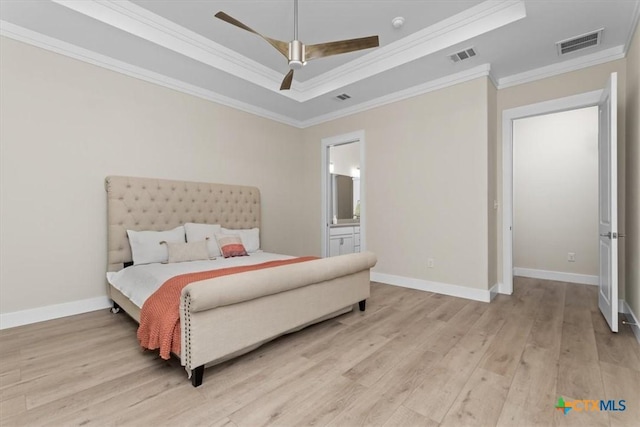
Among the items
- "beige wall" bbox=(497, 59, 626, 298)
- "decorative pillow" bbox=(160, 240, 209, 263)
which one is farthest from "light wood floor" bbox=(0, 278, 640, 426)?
"beige wall" bbox=(497, 59, 626, 298)

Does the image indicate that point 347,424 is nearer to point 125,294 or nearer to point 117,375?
point 117,375

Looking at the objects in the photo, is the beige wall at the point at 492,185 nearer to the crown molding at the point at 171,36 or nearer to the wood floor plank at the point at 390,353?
the wood floor plank at the point at 390,353

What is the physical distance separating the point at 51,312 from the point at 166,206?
5.02 feet

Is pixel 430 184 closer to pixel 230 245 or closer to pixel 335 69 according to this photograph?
pixel 335 69

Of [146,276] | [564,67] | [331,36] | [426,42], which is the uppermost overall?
[331,36]

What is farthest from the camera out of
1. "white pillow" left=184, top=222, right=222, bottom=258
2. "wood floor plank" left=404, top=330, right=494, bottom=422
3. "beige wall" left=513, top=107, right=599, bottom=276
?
"beige wall" left=513, top=107, right=599, bottom=276

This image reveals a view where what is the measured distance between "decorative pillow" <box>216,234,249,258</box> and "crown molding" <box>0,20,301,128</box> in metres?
2.06

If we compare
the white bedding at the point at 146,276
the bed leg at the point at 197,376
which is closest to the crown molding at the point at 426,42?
the white bedding at the point at 146,276

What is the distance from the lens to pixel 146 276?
2.65 metres

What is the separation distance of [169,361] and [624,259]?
4.50 meters

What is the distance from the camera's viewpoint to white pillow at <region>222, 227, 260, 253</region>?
13.6 feet

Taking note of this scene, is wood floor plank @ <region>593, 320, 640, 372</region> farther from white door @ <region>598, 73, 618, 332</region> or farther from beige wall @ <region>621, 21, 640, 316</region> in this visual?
beige wall @ <region>621, 21, 640, 316</region>

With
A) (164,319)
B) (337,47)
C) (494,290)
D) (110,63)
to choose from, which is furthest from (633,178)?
(110,63)

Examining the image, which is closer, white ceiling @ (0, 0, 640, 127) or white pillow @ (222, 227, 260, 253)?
white ceiling @ (0, 0, 640, 127)
